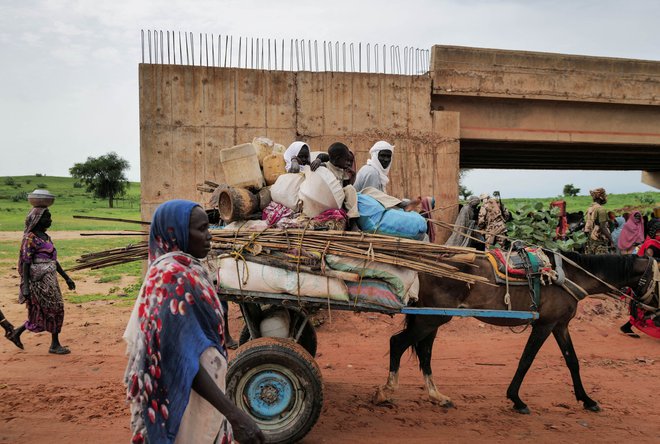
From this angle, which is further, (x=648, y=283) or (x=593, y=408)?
(x=648, y=283)

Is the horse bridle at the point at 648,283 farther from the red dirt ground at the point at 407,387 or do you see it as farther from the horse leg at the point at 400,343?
the horse leg at the point at 400,343

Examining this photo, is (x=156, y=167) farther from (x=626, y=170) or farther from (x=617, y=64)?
(x=626, y=170)

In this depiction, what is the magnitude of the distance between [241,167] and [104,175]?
2136 inches

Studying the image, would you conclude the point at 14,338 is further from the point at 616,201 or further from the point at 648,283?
the point at 616,201

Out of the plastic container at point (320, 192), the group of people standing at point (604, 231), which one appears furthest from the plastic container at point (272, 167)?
the group of people standing at point (604, 231)

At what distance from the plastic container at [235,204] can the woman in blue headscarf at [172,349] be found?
8.10ft

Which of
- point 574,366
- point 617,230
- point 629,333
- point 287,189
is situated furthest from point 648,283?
point 617,230

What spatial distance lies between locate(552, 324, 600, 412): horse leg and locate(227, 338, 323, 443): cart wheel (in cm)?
292

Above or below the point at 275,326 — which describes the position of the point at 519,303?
above

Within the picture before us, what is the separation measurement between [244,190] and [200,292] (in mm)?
2795

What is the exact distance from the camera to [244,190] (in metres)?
5.08

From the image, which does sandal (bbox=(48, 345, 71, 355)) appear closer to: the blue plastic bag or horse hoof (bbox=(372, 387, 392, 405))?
horse hoof (bbox=(372, 387, 392, 405))

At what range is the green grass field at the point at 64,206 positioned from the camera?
30441 mm

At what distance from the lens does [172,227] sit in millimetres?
2391
